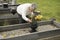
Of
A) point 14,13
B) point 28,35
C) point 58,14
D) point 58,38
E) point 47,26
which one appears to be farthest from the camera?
point 58,14

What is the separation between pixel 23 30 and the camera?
518 centimetres

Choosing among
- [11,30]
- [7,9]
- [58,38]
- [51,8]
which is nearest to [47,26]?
[58,38]

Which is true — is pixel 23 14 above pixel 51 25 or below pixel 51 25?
above

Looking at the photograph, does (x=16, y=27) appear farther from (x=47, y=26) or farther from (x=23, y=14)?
(x=47, y=26)

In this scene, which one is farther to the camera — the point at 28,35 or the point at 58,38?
the point at 58,38

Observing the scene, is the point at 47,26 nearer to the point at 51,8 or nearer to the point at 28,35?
the point at 28,35

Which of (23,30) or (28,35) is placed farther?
(23,30)

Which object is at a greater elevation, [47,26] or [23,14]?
[23,14]

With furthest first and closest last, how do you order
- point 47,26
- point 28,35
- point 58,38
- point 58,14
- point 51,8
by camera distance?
point 51,8
point 58,14
point 47,26
point 58,38
point 28,35

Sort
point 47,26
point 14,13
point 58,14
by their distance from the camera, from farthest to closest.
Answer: point 58,14
point 14,13
point 47,26

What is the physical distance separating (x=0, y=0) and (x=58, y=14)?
3.02m

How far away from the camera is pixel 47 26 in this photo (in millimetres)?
5637

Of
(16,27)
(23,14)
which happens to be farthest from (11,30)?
(23,14)

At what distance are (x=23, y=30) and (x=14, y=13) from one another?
1.60m
